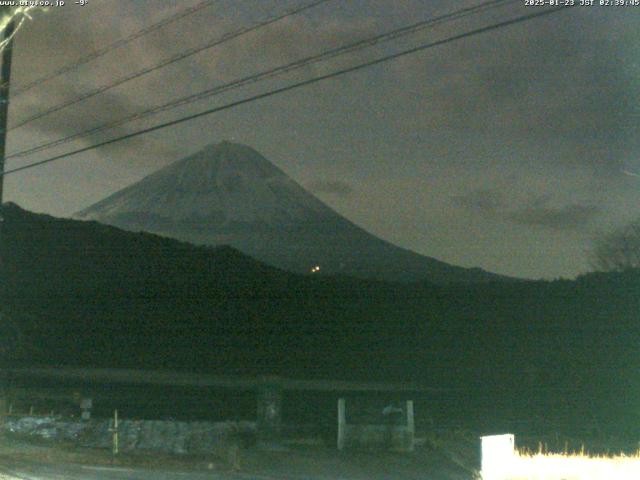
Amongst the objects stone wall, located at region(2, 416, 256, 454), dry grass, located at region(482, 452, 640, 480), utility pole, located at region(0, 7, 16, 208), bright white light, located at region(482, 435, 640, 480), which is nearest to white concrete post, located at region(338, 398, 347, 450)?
stone wall, located at region(2, 416, 256, 454)

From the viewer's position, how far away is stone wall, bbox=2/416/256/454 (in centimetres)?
2050

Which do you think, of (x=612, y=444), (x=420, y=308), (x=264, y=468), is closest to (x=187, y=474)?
(x=264, y=468)

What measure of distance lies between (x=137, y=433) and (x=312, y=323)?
125ft

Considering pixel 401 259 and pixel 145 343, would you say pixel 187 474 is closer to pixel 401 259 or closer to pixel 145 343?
pixel 145 343

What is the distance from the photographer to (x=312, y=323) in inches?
2355

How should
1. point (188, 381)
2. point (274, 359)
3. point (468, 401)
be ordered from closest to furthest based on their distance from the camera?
1. point (468, 401)
2. point (188, 381)
3. point (274, 359)

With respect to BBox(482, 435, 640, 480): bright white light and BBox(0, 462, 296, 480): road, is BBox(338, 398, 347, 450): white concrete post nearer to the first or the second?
BBox(0, 462, 296, 480): road

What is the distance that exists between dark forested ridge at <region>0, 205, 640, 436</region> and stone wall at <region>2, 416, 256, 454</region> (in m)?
13.9

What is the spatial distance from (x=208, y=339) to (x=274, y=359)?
23.2 ft

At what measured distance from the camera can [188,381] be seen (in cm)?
4719

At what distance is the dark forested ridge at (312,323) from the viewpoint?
4391 centimetres

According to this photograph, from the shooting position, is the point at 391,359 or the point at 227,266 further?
the point at 227,266

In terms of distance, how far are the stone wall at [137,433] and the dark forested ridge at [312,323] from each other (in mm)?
13858

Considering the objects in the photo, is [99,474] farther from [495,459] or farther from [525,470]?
[525,470]
